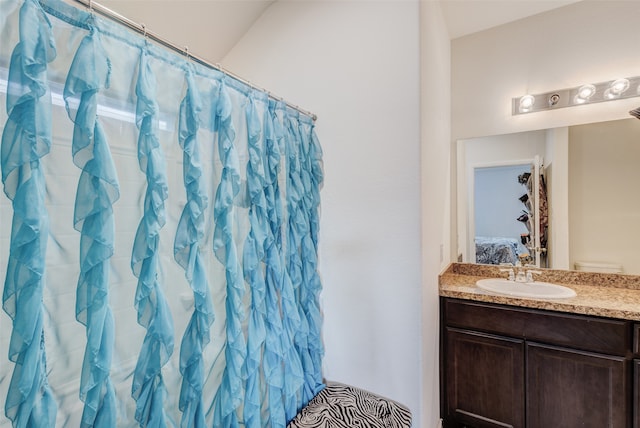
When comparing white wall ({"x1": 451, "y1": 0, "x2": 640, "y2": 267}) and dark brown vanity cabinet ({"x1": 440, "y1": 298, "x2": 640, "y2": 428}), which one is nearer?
dark brown vanity cabinet ({"x1": 440, "y1": 298, "x2": 640, "y2": 428})

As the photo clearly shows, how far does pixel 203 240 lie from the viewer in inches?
42.4

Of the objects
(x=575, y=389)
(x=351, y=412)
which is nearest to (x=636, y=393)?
(x=575, y=389)

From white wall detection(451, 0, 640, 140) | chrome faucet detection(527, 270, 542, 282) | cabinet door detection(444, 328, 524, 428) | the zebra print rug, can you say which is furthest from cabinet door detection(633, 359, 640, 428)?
white wall detection(451, 0, 640, 140)

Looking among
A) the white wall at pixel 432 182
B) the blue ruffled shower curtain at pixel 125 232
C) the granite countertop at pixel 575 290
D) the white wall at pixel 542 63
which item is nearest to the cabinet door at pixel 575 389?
the granite countertop at pixel 575 290

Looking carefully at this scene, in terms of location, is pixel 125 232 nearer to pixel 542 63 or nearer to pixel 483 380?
pixel 483 380

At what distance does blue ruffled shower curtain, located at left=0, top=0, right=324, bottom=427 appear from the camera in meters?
0.65

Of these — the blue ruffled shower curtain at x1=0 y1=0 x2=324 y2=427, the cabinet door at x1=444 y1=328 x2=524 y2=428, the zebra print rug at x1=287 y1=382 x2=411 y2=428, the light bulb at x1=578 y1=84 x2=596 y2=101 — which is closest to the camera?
the blue ruffled shower curtain at x1=0 y1=0 x2=324 y2=427

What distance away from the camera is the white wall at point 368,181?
1561 mm

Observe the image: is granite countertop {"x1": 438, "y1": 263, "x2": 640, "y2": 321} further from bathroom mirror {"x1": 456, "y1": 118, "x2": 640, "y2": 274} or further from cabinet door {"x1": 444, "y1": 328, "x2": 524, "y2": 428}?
cabinet door {"x1": 444, "y1": 328, "x2": 524, "y2": 428}

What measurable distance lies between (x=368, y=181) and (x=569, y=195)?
1.51 meters

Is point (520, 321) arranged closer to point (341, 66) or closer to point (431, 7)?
point (341, 66)

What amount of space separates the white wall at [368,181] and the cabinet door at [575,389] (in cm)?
53

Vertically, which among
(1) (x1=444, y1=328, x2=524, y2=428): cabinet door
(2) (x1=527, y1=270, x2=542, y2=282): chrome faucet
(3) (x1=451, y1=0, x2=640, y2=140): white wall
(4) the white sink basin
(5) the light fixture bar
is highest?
(3) (x1=451, y1=0, x2=640, y2=140): white wall

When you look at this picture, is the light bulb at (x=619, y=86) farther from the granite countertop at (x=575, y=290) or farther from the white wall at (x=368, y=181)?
the white wall at (x=368, y=181)
